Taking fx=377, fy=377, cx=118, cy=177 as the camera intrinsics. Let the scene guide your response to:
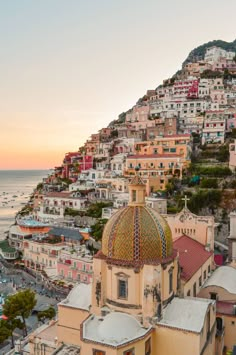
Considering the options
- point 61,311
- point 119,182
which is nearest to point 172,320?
point 61,311

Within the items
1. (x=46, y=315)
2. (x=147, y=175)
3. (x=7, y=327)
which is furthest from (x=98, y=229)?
(x=7, y=327)

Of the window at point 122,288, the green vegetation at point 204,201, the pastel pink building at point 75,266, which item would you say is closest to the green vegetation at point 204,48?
the green vegetation at point 204,201

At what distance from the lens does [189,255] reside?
24453 mm

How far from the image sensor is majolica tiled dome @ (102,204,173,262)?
17.8 meters

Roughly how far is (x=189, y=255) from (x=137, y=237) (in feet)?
26.0

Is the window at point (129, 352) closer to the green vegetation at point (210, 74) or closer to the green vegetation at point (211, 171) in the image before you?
the green vegetation at point (211, 171)

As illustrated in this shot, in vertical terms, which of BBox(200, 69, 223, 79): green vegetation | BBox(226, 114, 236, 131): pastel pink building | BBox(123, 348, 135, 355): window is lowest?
BBox(123, 348, 135, 355): window

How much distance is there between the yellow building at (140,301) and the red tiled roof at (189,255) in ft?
8.45

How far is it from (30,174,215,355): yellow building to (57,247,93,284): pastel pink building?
20673 mm

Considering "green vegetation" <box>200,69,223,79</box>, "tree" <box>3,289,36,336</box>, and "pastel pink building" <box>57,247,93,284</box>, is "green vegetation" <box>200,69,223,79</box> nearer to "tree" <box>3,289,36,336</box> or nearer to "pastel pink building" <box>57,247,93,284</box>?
"pastel pink building" <box>57,247,93,284</box>

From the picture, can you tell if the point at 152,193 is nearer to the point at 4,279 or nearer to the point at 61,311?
the point at 4,279

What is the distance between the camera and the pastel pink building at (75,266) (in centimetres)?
4028

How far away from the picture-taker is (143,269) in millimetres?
17469

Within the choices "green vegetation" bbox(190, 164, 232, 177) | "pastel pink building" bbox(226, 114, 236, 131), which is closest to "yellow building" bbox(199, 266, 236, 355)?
"green vegetation" bbox(190, 164, 232, 177)
